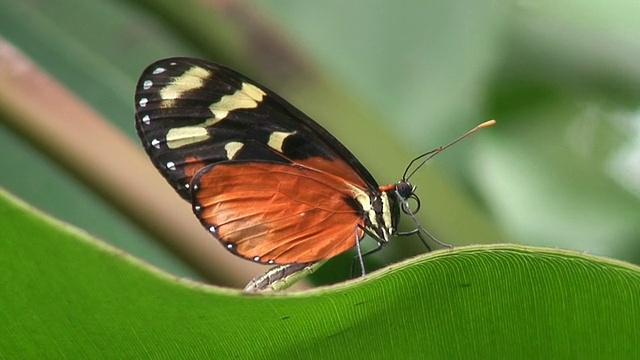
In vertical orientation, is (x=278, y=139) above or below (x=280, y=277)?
Answer: above

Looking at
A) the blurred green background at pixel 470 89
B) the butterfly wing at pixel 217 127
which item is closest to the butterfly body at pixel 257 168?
the butterfly wing at pixel 217 127

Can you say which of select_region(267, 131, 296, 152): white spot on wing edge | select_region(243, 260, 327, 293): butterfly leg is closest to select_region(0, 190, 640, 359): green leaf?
select_region(243, 260, 327, 293): butterfly leg

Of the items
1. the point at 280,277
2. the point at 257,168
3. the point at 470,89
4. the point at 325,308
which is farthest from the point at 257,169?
the point at 470,89

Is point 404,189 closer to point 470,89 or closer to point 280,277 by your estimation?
point 280,277

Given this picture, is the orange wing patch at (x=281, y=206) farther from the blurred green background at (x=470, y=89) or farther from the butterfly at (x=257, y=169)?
the blurred green background at (x=470, y=89)

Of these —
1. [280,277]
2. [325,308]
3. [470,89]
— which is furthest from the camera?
[470,89]

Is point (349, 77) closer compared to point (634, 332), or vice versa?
point (634, 332)

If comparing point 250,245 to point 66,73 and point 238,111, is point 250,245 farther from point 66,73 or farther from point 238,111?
point 66,73

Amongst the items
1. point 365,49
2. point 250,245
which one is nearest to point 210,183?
point 250,245
